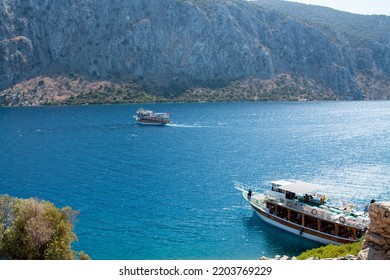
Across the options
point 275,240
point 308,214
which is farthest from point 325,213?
point 275,240

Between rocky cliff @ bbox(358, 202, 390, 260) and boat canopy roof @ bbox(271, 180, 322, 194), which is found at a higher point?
rocky cliff @ bbox(358, 202, 390, 260)

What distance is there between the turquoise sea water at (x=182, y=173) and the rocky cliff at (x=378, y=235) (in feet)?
90.3

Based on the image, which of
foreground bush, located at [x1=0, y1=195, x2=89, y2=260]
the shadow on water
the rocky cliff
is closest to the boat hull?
the shadow on water

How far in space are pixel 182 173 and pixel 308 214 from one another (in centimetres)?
3296

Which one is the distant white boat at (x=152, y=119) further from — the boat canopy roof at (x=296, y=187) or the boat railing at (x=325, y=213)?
the boat railing at (x=325, y=213)

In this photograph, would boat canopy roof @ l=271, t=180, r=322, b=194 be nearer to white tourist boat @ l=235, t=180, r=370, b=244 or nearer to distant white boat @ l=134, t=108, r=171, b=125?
white tourist boat @ l=235, t=180, r=370, b=244

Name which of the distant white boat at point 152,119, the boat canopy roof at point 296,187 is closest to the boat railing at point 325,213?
the boat canopy roof at point 296,187

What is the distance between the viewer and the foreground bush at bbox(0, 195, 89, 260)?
29.8m

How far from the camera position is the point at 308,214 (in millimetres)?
52031

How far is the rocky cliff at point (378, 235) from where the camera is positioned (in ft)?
58.8

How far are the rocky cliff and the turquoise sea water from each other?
90.3 ft

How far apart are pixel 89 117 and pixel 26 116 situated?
2925 centimetres
